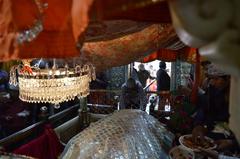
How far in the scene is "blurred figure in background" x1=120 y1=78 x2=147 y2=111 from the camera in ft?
19.1

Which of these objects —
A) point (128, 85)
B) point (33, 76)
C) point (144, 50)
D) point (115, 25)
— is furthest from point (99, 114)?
point (115, 25)

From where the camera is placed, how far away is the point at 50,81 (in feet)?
9.82

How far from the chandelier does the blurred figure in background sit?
2659 millimetres

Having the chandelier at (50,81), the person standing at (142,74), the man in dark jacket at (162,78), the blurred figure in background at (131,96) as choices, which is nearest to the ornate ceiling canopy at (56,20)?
the chandelier at (50,81)

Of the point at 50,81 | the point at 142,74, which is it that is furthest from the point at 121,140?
the point at 142,74

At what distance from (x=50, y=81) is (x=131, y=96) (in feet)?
9.97

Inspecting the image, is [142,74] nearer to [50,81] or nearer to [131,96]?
[131,96]

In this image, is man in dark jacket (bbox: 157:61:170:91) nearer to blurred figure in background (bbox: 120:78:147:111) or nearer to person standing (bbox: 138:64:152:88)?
person standing (bbox: 138:64:152:88)

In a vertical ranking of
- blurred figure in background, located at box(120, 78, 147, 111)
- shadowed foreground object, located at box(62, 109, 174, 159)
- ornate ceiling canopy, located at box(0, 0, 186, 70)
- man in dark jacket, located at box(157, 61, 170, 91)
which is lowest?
shadowed foreground object, located at box(62, 109, 174, 159)

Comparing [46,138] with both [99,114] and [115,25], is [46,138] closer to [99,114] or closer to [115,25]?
[99,114]

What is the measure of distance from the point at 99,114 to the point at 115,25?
4480mm

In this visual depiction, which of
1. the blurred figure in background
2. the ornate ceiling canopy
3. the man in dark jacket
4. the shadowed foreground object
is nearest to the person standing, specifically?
the man in dark jacket

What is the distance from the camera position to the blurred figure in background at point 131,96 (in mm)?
5809

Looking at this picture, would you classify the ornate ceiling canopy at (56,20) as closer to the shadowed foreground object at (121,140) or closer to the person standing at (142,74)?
the shadowed foreground object at (121,140)
